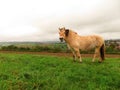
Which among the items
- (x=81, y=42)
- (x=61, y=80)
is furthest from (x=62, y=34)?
(x=61, y=80)

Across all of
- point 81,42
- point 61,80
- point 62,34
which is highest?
point 62,34

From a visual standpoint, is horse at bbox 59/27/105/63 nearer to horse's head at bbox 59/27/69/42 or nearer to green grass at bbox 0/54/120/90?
horse's head at bbox 59/27/69/42

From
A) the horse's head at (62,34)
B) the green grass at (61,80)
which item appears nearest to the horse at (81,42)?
the horse's head at (62,34)

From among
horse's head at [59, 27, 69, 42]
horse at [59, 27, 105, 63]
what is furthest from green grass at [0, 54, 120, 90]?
horse at [59, 27, 105, 63]

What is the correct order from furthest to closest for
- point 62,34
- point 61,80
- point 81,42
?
1. point 81,42
2. point 62,34
3. point 61,80

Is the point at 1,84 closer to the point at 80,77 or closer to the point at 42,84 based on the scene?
the point at 42,84

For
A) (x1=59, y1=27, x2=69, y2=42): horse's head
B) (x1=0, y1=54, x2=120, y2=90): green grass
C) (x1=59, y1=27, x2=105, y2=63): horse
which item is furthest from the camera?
(x1=59, y1=27, x2=105, y2=63): horse

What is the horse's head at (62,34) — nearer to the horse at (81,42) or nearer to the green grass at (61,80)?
the horse at (81,42)

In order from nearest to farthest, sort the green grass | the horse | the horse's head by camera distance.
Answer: the green grass → the horse's head → the horse

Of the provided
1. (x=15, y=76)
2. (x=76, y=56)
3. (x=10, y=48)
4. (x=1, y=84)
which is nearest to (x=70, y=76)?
(x=15, y=76)

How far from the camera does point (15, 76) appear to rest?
9461 mm

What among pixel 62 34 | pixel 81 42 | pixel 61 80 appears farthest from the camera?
pixel 81 42

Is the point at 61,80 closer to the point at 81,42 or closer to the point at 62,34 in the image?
the point at 62,34

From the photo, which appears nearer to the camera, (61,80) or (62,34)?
(61,80)
